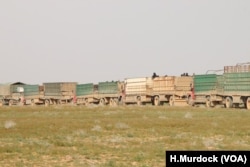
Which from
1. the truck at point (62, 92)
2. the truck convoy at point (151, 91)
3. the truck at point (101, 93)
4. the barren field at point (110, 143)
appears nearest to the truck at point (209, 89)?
the truck convoy at point (151, 91)

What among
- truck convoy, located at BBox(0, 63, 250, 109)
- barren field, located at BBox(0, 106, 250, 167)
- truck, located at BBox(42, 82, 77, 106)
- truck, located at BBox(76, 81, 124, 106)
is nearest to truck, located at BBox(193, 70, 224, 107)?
truck convoy, located at BBox(0, 63, 250, 109)

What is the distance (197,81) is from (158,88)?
6604 mm

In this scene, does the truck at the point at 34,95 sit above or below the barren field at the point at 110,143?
above

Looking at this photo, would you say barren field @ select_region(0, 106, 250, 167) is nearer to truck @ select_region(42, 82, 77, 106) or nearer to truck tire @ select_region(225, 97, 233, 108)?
truck tire @ select_region(225, 97, 233, 108)

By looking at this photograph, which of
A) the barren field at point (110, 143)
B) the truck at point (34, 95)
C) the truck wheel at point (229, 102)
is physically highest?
the truck at point (34, 95)

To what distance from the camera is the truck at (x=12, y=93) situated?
86438mm

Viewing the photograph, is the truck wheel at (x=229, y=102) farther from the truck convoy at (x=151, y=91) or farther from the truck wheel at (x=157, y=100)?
the truck wheel at (x=157, y=100)

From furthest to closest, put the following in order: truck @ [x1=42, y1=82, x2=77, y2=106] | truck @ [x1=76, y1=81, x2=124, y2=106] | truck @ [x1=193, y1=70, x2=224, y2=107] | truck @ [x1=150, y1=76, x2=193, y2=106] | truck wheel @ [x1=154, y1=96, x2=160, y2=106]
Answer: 1. truck @ [x1=42, y1=82, x2=77, y2=106]
2. truck @ [x1=76, y1=81, x2=124, y2=106]
3. truck wheel @ [x1=154, y1=96, x2=160, y2=106]
4. truck @ [x1=150, y1=76, x2=193, y2=106]
5. truck @ [x1=193, y1=70, x2=224, y2=107]

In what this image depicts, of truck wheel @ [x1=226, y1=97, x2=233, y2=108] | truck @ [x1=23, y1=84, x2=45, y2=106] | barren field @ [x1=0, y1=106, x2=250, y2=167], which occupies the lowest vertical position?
barren field @ [x1=0, y1=106, x2=250, y2=167]

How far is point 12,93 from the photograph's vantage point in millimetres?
87312

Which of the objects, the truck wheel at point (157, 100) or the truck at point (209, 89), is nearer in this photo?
the truck at point (209, 89)

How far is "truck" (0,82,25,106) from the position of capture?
8644 cm

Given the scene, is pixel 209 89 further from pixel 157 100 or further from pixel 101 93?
pixel 101 93

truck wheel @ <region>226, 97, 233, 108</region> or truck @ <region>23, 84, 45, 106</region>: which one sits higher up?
truck @ <region>23, 84, 45, 106</region>
